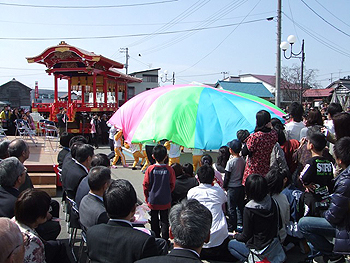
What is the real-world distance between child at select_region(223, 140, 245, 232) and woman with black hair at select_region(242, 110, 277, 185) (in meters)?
0.36

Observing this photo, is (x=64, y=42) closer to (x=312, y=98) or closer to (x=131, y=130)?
(x=131, y=130)

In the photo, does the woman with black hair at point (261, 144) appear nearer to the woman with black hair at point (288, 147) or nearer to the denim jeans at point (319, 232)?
the woman with black hair at point (288, 147)

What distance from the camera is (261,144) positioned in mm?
4555

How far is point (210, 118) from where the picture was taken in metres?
6.25

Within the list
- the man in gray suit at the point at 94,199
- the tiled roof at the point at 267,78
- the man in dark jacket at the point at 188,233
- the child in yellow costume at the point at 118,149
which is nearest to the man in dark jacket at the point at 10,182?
the man in gray suit at the point at 94,199

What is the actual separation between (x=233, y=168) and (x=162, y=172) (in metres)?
1.27

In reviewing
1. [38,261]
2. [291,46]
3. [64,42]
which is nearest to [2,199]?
[38,261]

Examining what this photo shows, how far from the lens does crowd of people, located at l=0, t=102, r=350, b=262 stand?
215 cm

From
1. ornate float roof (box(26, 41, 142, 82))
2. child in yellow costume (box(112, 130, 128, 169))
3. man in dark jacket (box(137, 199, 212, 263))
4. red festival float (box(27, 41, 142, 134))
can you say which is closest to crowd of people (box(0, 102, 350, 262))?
man in dark jacket (box(137, 199, 212, 263))

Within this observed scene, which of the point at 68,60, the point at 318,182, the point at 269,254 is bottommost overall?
the point at 269,254

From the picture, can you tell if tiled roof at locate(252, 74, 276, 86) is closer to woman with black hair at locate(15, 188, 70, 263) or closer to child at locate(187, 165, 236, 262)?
child at locate(187, 165, 236, 262)

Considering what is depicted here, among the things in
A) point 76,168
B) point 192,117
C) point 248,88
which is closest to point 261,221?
point 76,168

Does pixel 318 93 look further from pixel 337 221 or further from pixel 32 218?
pixel 32 218

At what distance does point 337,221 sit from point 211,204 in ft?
4.88
